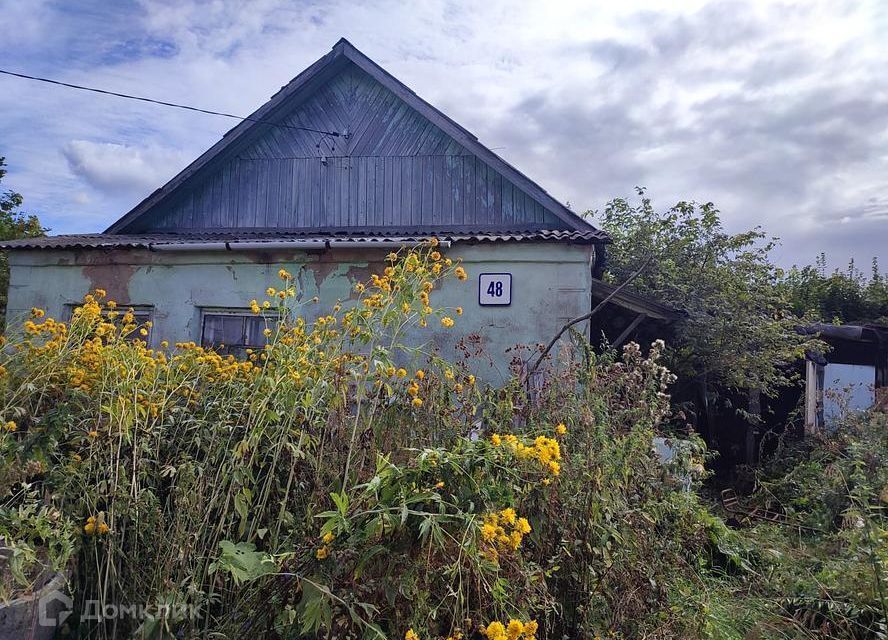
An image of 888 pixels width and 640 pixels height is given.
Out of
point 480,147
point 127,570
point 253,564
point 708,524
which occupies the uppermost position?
point 480,147

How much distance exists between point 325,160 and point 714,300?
635 cm

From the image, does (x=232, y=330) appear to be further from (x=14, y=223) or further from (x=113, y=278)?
(x=14, y=223)

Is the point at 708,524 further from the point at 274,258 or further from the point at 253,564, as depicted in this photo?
the point at 274,258

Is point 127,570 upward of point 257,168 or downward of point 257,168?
downward

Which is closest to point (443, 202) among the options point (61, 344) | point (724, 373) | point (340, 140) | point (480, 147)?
point (480, 147)

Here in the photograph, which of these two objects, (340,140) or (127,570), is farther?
(340,140)

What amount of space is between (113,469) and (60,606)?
1.94ft

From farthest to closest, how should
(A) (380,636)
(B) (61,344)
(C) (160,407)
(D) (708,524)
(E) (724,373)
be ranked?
(E) (724,373)
(D) (708,524)
(B) (61,344)
(C) (160,407)
(A) (380,636)

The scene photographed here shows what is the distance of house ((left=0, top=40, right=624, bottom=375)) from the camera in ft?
23.5

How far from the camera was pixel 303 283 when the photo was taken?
7531mm

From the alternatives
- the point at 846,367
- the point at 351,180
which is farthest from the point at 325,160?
the point at 846,367

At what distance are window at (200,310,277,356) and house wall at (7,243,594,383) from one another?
0.12 meters

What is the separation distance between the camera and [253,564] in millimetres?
2303

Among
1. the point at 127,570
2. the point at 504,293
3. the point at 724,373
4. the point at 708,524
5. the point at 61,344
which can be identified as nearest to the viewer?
the point at 127,570
